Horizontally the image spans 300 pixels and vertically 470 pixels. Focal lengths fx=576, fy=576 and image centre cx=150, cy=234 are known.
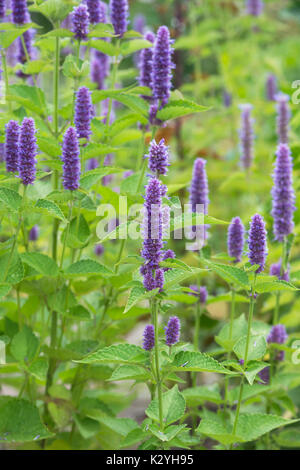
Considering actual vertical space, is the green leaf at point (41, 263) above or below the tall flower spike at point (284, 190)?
below

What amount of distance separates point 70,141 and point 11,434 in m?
0.80

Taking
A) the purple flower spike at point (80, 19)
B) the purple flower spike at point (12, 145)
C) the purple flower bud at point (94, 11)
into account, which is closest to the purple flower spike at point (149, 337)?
the purple flower spike at point (12, 145)

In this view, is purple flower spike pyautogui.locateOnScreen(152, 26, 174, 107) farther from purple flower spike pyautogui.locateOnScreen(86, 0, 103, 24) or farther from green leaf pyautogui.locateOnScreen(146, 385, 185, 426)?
green leaf pyautogui.locateOnScreen(146, 385, 185, 426)

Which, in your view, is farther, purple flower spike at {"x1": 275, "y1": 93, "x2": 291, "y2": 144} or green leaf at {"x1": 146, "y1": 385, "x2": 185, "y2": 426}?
purple flower spike at {"x1": 275, "y1": 93, "x2": 291, "y2": 144}

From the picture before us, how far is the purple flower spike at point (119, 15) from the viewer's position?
169 cm

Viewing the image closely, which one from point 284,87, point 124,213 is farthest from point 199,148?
point 124,213

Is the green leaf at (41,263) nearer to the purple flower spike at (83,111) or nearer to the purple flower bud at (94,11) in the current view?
the purple flower spike at (83,111)

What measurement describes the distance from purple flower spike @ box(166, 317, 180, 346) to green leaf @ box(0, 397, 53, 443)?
17.0 inches

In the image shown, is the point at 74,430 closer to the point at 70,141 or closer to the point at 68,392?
the point at 68,392

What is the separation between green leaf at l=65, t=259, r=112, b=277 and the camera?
1.39m

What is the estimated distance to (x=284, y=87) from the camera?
244 cm

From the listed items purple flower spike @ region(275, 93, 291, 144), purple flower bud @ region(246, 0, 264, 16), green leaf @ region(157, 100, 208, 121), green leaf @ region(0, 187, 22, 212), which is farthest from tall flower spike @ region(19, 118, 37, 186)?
purple flower bud @ region(246, 0, 264, 16)

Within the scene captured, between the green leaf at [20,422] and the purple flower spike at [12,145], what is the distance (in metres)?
0.65

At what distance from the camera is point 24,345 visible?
1.57 meters
